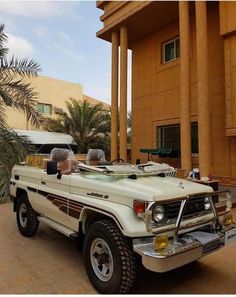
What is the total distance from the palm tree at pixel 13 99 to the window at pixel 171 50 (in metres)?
5.54

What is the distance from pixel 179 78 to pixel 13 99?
6401 millimetres

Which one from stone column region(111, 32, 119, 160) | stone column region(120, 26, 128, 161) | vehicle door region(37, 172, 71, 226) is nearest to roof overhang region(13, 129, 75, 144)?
stone column region(111, 32, 119, 160)

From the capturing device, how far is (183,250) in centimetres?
320

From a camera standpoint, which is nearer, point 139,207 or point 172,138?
point 139,207

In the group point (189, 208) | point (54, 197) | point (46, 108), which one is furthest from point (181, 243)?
point (46, 108)

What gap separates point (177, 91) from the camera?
39.4ft

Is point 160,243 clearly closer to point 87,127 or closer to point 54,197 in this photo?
point 54,197

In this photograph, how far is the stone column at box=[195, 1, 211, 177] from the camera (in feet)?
31.3

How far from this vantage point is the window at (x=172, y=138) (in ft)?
37.4

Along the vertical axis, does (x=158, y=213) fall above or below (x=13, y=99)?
below

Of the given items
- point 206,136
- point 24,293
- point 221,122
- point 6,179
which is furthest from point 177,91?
point 24,293

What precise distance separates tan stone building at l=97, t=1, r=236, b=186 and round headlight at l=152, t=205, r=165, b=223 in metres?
6.52

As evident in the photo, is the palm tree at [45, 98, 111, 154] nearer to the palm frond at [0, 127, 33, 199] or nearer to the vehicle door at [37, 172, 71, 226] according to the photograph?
the palm frond at [0, 127, 33, 199]

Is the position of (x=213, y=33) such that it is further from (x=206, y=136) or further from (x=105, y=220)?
(x=105, y=220)
